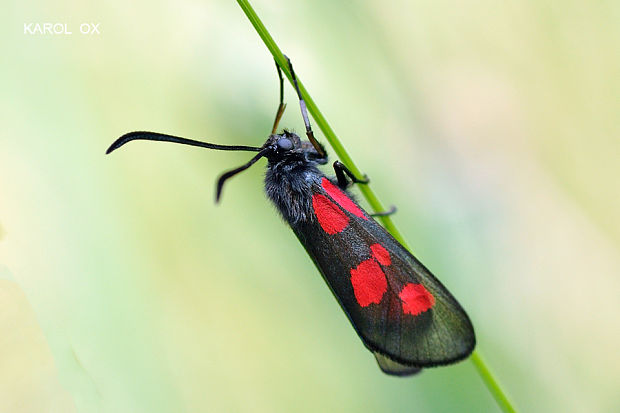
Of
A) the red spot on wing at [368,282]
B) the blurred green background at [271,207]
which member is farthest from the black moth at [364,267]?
the blurred green background at [271,207]

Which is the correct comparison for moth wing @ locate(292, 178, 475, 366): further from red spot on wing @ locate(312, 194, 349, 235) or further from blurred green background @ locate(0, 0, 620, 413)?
blurred green background @ locate(0, 0, 620, 413)

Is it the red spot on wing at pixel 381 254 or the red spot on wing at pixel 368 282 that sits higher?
the red spot on wing at pixel 381 254

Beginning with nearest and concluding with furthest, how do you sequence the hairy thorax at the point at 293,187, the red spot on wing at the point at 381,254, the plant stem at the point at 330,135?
the plant stem at the point at 330,135, the red spot on wing at the point at 381,254, the hairy thorax at the point at 293,187

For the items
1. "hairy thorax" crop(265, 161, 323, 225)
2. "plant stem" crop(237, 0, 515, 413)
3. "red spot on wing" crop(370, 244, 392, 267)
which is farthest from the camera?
"hairy thorax" crop(265, 161, 323, 225)

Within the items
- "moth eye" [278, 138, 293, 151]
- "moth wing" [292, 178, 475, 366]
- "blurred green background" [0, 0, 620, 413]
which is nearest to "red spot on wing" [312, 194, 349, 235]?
"moth wing" [292, 178, 475, 366]

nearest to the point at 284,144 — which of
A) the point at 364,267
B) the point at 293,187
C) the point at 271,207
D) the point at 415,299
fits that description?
the point at 293,187

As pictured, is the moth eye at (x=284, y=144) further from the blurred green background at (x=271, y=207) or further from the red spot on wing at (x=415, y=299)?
the red spot on wing at (x=415, y=299)

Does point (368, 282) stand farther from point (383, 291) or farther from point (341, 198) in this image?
point (341, 198)

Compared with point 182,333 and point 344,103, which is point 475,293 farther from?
point 182,333
